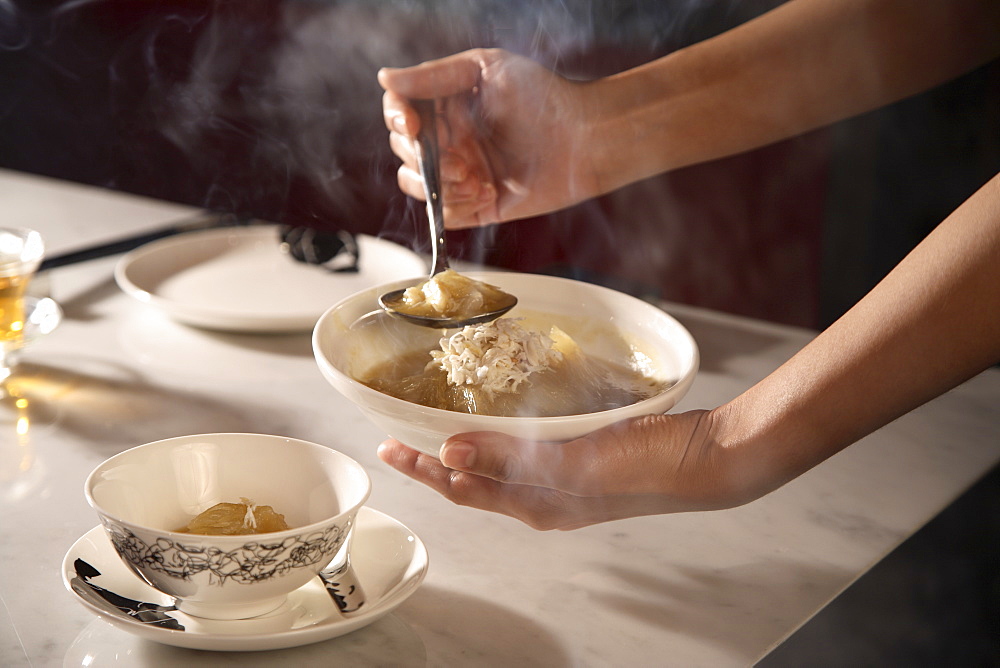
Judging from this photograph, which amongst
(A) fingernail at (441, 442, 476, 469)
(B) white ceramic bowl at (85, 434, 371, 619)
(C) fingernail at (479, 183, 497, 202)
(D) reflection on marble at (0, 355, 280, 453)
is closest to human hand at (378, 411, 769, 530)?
(A) fingernail at (441, 442, 476, 469)

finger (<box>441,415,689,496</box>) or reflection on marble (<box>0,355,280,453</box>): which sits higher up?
finger (<box>441,415,689,496</box>)

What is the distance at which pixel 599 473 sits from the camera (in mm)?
820

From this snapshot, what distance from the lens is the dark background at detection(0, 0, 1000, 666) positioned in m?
1.37

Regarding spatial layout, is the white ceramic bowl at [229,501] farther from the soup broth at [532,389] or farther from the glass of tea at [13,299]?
the glass of tea at [13,299]

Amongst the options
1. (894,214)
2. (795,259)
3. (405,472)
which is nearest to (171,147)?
(795,259)

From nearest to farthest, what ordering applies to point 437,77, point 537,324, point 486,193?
point 537,324, point 437,77, point 486,193

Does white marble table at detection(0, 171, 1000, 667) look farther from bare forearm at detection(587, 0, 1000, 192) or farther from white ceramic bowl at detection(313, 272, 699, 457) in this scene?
bare forearm at detection(587, 0, 1000, 192)

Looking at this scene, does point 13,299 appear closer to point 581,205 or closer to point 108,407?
point 108,407

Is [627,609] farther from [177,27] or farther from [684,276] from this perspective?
[177,27]

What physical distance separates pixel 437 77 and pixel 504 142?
180 millimetres

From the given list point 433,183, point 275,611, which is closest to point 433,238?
point 433,183

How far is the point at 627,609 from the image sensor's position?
84 centimetres

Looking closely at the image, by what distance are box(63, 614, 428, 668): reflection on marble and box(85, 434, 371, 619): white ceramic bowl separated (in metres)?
0.04

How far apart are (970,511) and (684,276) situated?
1638 mm
